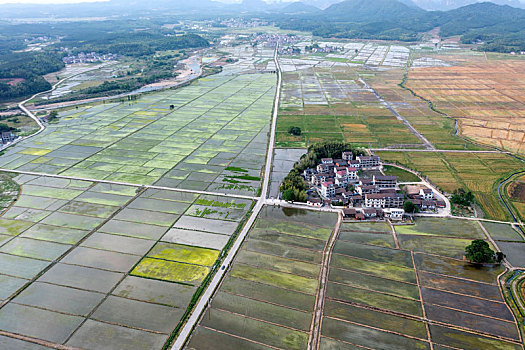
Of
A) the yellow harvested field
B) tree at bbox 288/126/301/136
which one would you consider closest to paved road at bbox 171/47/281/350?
tree at bbox 288/126/301/136

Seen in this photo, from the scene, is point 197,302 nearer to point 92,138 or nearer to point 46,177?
point 46,177

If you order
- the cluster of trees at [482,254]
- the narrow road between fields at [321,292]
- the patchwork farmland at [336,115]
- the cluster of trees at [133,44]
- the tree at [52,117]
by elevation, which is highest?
the cluster of trees at [133,44]

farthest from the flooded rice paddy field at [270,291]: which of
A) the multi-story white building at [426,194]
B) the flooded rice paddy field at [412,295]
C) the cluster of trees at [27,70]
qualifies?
the cluster of trees at [27,70]

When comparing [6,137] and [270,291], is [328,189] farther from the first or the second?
[6,137]

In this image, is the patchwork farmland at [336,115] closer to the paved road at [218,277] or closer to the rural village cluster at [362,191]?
the rural village cluster at [362,191]

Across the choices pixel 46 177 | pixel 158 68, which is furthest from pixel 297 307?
pixel 158 68

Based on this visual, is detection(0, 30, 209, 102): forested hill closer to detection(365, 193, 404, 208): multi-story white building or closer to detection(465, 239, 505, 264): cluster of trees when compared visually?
detection(365, 193, 404, 208): multi-story white building

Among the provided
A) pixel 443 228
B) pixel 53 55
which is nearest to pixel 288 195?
pixel 443 228
